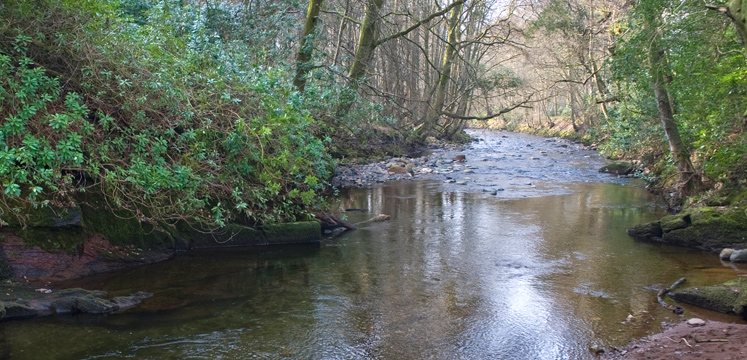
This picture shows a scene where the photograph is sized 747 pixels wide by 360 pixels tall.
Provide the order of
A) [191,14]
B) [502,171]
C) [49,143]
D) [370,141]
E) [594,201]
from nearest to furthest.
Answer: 1. [49,143]
2. [191,14]
3. [594,201]
4. [502,171]
5. [370,141]

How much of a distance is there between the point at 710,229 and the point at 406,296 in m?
5.64

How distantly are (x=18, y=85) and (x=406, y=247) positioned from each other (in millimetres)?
5896

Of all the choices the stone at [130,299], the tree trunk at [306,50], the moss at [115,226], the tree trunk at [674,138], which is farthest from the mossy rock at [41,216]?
the tree trunk at [674,138]

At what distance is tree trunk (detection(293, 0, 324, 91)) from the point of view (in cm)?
1286

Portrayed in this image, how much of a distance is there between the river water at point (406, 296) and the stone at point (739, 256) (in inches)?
12.9

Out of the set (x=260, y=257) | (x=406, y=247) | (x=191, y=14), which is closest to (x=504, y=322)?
(x=406, y=247)

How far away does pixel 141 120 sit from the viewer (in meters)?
7.86

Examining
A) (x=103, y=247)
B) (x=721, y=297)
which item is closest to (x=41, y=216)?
(x=103, y=247)

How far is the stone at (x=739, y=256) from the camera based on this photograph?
812 cm

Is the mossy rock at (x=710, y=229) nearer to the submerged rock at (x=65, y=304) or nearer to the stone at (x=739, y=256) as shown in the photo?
the stone at (x=739, y=256)

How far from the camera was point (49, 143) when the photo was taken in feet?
21.5

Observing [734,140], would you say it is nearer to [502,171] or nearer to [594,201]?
[594,201]

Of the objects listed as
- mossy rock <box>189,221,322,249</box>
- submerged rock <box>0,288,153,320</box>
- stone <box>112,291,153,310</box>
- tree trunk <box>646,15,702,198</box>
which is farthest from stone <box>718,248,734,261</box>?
submerged rock <box>0,288,153,320</box>

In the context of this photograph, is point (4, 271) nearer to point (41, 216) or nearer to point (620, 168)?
point (41, 216)
